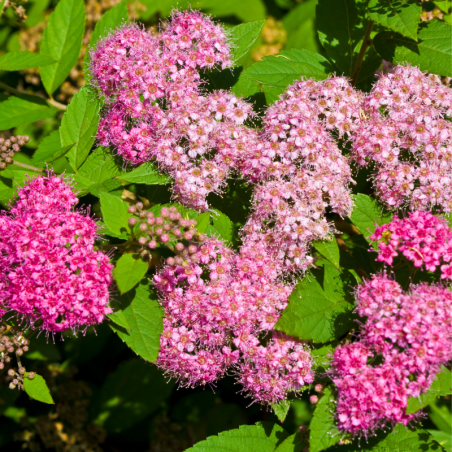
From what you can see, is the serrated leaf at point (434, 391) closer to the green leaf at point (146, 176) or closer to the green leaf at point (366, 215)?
the green leaf at point (366, 215)

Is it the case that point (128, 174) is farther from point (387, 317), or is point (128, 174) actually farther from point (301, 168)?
point (387, 317)

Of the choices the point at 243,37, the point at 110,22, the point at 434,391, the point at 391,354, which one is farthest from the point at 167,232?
the point at 110,22

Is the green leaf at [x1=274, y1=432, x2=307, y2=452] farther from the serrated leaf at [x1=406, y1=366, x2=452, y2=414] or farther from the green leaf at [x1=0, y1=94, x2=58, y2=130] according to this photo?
the green leaf at [x1=0, y1=94, x2=58, y2=130]

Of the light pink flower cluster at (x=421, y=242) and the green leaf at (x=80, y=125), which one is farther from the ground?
the light pink flower cluster at (x=421, y=242)

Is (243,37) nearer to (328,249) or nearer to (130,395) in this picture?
(328,249)

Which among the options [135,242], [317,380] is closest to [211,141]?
[135,242]

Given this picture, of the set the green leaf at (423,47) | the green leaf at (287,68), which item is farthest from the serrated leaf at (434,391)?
the green leaf at (287,68)
